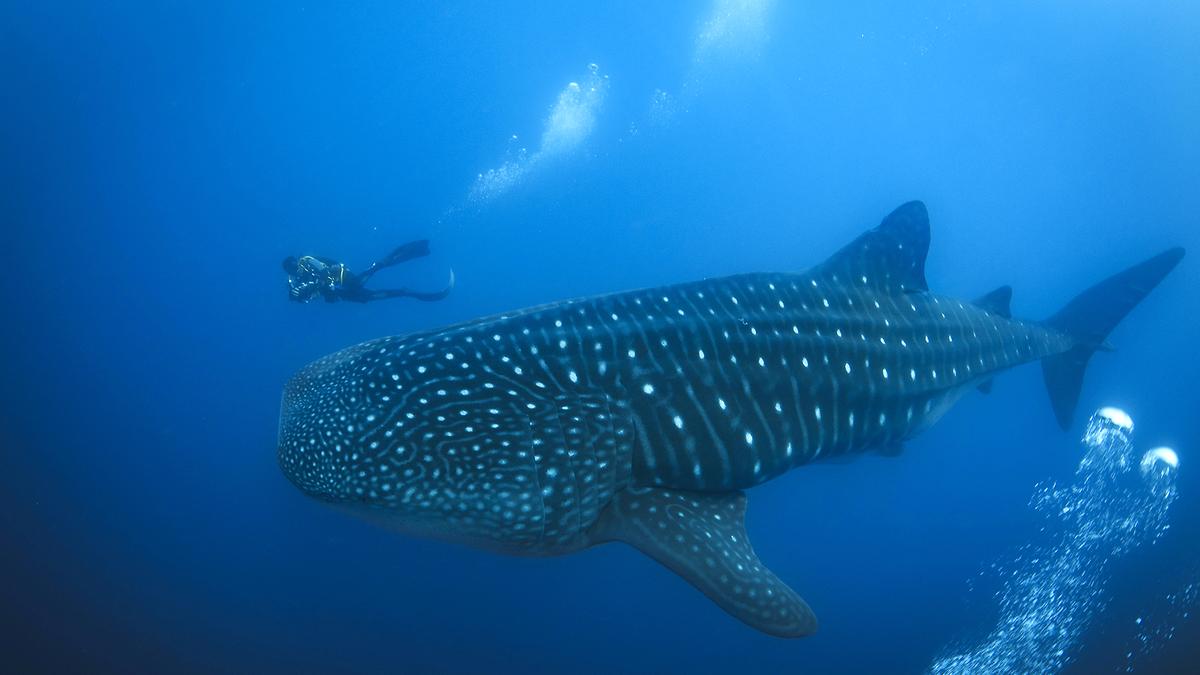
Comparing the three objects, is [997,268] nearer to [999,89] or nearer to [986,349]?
[999,89]

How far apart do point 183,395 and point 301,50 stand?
23262mm

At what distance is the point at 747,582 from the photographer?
332cm

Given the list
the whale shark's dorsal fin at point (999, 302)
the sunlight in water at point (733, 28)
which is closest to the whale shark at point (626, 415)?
the whale shark's dorsal fin at point (999, 302)

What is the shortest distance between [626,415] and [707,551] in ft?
3.00

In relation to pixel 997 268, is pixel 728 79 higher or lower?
higher

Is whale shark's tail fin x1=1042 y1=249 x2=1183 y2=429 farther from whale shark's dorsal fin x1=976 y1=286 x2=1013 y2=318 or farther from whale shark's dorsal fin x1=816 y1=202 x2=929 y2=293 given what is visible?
whale shark's dorsal fin x1=816 y1=202 x2=929 y2=293

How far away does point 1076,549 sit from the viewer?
17.9 metres

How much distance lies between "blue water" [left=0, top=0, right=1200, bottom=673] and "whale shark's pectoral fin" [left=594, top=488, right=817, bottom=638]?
858cm

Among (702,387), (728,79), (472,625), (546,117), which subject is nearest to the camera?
(702,387)

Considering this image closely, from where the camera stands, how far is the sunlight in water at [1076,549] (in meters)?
14.6

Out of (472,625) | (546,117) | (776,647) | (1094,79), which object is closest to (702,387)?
A: (472,625)

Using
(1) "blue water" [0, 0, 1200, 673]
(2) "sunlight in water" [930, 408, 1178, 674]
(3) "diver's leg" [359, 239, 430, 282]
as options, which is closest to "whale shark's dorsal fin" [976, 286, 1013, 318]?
(1) "blue water" [0, 0, 1200, 673]

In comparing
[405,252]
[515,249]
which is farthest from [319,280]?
[515,249]

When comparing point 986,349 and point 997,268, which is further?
point 997,268
